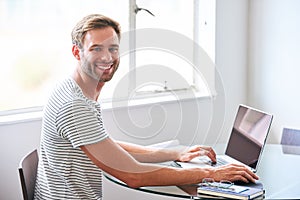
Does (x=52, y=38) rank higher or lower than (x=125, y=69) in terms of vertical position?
higher

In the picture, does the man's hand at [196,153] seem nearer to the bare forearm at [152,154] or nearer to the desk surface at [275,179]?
the bare forearm at [152,154]

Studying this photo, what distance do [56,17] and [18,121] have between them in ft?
2.18

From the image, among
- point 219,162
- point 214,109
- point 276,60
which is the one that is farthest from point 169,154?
point 276,60

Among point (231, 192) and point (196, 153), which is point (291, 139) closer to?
point (196, 153)

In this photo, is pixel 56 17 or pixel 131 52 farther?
pixel 131 52

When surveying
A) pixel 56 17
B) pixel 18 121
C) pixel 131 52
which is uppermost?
pixel 56 17

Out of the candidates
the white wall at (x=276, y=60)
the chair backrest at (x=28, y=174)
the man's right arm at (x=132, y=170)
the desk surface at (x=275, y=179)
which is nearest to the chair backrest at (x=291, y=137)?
the desk surface at (x=275, y=179)

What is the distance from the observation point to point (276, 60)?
3.97m

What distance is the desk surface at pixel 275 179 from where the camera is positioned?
189 centimetres

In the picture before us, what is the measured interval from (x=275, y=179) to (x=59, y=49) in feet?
4.67

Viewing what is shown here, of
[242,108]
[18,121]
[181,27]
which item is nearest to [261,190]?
[242,108]

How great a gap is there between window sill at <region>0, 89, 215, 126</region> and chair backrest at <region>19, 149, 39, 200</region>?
0.42 meters

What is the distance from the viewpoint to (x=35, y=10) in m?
2.78

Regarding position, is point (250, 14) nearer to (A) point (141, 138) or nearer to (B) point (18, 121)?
(A) point (141, 138)
